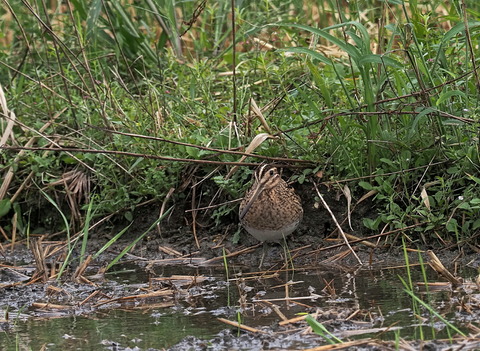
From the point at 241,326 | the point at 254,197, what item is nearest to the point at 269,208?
the point at 254,197

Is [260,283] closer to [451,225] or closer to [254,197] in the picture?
[254,197]

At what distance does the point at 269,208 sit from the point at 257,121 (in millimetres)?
817

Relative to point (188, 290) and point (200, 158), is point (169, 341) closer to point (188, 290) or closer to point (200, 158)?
point (188, 290)

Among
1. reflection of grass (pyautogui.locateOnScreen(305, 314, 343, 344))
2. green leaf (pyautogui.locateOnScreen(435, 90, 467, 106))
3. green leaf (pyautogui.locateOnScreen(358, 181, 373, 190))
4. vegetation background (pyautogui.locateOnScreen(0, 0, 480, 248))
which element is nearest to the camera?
reflection of grass (pyautogui.locateOnScreen(305, 314, 343, 344))

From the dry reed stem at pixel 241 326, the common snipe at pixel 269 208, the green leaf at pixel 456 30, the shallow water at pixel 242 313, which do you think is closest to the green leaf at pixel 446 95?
the green leaf at pixel 456 30

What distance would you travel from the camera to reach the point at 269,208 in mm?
4578

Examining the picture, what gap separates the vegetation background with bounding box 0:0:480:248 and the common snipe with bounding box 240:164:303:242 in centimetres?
21

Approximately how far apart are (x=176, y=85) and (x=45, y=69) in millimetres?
1246

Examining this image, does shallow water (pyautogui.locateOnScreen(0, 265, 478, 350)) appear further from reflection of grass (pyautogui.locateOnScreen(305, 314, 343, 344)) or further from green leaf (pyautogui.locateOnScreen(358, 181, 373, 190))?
green leaf (pyautogui.locateOnScreen(358, 181, 373, 190))

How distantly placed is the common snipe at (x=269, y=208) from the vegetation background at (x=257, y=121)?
0.68 feet

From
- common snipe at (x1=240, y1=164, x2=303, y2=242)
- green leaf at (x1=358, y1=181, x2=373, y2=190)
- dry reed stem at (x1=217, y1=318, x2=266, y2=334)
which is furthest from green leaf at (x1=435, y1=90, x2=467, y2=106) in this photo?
dry reed stem at (x1=217, y1=318, x2=266, y2=334)

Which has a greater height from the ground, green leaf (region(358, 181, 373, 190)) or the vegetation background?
the vegetation background

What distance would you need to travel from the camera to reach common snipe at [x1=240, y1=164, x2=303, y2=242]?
4.55 m

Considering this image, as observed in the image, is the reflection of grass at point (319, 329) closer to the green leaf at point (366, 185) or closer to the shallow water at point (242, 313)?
the shallow water at point (242, 313)
